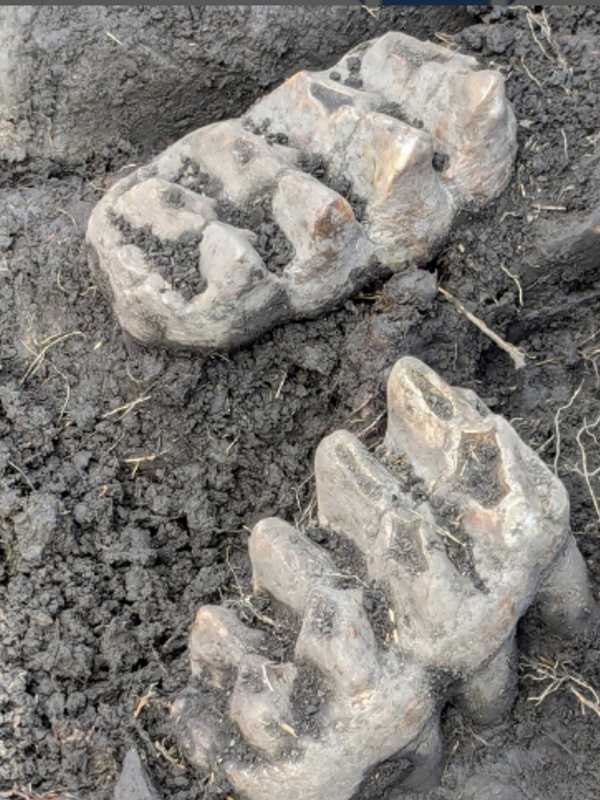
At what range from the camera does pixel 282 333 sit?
264cm

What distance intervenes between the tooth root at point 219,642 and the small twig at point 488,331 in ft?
2.67

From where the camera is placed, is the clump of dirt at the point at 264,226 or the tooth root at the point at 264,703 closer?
the tooth root at the point at 264,703

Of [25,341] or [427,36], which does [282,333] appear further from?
[427,36]

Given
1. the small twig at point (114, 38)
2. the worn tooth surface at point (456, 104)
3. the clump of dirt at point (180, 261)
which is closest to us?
the clump of dirt at point (180, 261)

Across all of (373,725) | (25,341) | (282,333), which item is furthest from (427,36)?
(373,725)

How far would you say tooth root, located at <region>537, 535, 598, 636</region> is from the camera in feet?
7.57

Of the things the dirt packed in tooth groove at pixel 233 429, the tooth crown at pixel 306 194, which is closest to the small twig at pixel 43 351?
the dirt packed in tooth groove at pixel 233 429

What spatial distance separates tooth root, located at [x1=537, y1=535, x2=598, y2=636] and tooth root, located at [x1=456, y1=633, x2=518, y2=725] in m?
0.10

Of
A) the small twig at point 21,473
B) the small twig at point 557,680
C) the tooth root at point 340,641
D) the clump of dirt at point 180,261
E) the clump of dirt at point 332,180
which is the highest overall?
the clump of dirt at point 332,180

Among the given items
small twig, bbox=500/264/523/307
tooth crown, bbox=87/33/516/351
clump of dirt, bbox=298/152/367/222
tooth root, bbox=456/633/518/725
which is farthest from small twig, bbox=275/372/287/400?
tooth root, bbox=456/633/518/725

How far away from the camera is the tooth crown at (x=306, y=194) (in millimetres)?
2467

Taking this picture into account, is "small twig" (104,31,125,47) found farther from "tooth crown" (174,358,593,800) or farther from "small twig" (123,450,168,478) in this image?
"tooth crown" (174,358,593,800)

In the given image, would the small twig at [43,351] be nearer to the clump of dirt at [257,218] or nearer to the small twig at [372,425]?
the clump of dirt at [257,218]

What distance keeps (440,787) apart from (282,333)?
0.99 m
